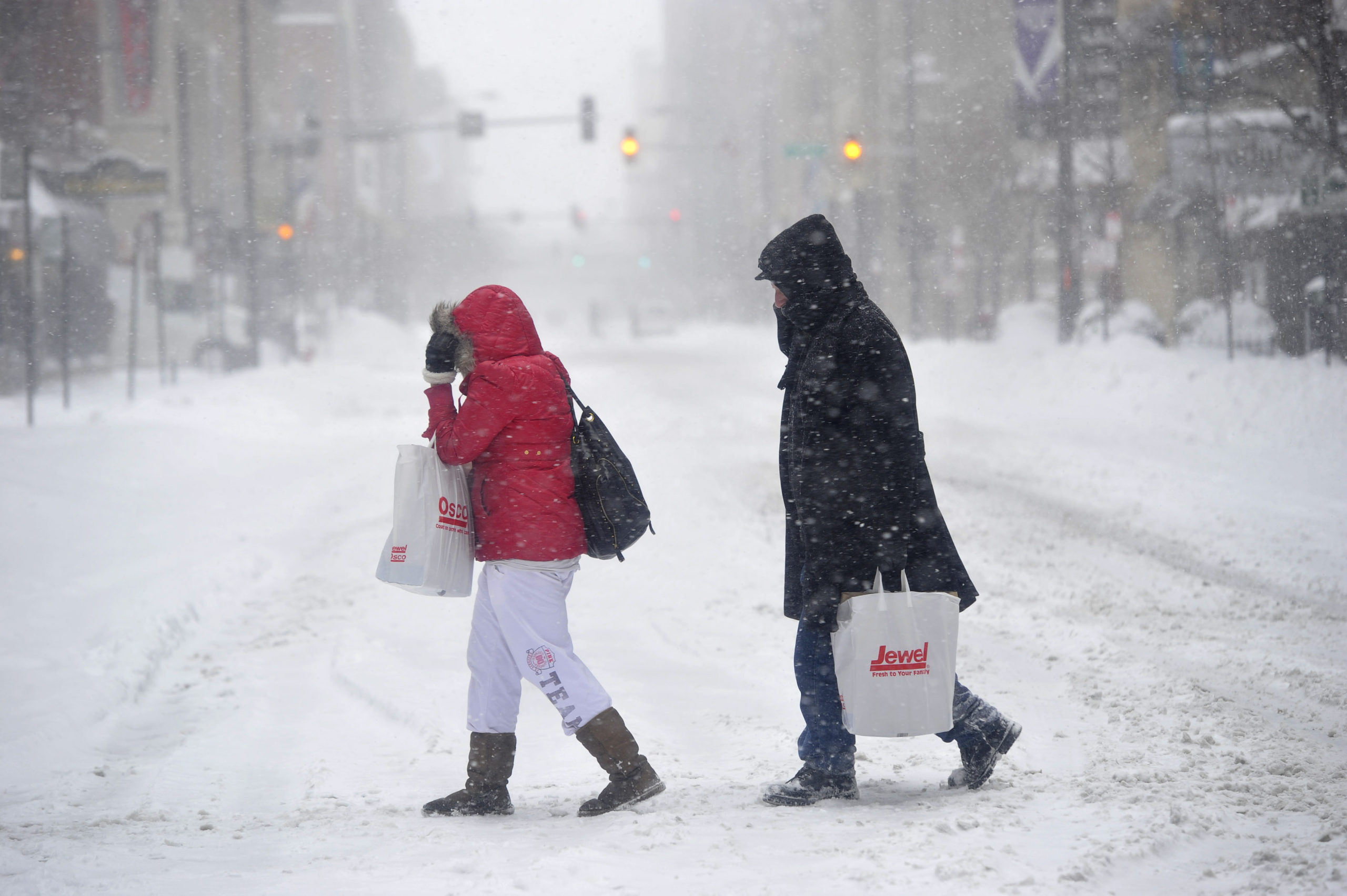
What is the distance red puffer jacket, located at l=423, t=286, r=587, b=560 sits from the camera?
3826 mm

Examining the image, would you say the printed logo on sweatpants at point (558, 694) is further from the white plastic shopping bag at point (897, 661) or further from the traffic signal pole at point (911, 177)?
the traffic signal pole at point (911, 177)

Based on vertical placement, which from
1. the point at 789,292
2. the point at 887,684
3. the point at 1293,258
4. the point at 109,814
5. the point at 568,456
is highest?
the point at 1293,258

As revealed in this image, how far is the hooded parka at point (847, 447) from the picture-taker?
375 centimetres

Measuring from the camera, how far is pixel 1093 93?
76.6 ft

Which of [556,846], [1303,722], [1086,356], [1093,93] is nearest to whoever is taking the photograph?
[556,846]

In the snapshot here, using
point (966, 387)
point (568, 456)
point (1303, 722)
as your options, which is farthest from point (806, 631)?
point (966, 387)

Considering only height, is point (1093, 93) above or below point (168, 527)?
above

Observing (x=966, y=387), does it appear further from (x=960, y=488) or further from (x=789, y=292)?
(x=789, y=292)

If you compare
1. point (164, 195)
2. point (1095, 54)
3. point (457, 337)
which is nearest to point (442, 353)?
point (457, 337)

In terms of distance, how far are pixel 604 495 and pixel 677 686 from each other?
2.03m

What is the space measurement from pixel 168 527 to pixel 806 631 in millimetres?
7054

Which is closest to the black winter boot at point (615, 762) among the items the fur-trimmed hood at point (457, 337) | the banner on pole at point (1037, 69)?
the fur-trimmed hood at point (457, 337)

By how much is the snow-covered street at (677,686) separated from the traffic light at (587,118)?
538 inches

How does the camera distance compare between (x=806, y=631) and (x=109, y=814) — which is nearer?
(x=806, y=631)
